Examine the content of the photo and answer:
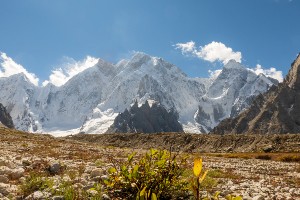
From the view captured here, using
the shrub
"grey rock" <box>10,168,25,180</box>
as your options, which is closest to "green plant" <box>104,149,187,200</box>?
the shrub

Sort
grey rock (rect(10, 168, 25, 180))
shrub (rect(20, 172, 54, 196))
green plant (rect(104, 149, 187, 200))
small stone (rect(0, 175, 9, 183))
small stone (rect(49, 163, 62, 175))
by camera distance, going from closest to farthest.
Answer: green plant (rect(104, 149, 187, 200)) < shrub (rect(20, 172, 54, 196)) < small stone (rect(0, 175, 9, 183)) < grey rock (rect(10, 168, 25, 180)) < small stone (rect(49, 163, 62, 175))

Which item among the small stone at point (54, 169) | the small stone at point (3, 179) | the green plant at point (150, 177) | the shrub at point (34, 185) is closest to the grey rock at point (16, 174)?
the small stone at point (3, 179)

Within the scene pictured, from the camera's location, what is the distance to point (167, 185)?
30.7 ft

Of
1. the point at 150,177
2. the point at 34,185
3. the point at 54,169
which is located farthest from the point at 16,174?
the point at 150,177

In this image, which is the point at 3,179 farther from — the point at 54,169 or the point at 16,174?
the point at 54,169

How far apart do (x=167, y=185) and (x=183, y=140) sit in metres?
90.4

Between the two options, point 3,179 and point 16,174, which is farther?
point 16,174

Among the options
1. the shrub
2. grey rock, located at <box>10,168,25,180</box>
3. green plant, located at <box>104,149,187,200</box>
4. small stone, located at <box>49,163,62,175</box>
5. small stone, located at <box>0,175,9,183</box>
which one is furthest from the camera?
small stone, located at <box>49,163,62,175</box>

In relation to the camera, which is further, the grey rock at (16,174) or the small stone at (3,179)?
the grey rock at (16,174)

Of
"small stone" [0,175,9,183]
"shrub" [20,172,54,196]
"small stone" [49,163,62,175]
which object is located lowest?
"shrub" [20,172,54,196]

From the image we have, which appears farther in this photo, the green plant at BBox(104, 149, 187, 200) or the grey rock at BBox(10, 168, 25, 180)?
the grey rock at BBox(10, 168, 25, 180)

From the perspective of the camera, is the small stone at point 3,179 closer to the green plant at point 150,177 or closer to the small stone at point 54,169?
the small stone at point 54,169

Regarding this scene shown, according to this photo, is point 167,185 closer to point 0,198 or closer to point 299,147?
point 0,198

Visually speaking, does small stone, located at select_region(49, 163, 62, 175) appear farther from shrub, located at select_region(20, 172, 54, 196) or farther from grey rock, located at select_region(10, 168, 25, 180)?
shrub, located at select_region(20, 172, 54, 196)
